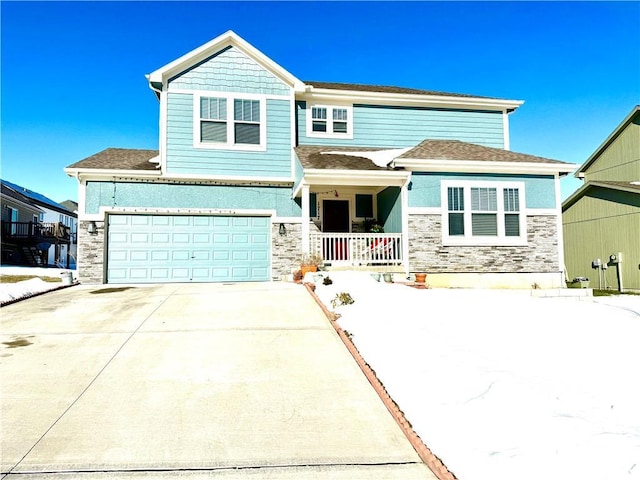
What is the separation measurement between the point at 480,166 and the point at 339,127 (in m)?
5.27

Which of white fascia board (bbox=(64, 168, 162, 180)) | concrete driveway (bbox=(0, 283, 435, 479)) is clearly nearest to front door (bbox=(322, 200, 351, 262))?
white fascia board (bbox=(64, 168, 162, 180))

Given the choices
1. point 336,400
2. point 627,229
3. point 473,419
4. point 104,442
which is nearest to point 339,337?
point 336,400

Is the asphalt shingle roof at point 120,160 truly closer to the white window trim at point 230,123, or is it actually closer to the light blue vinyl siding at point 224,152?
the light blue vinyl siding at point 224,152

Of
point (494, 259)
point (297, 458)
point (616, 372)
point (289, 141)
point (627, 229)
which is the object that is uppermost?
point (289, 141)

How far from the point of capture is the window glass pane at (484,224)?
1352cm

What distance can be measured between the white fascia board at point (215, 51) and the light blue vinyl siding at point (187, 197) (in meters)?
3.41

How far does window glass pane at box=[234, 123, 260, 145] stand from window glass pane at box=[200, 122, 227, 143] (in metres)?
0.41

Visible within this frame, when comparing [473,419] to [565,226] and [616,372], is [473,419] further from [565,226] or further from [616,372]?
[565,226]

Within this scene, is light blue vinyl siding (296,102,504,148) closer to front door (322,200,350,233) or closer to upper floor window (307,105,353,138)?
upper floor window (307,105,353,138)

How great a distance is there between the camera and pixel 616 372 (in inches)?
175

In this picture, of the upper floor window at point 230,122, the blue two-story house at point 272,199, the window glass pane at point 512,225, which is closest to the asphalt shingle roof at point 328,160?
the blue two-story house at point 272,199

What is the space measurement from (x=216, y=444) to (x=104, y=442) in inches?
37.3

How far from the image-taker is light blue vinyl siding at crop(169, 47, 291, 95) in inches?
557

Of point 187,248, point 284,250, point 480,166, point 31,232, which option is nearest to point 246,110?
point 284,250
